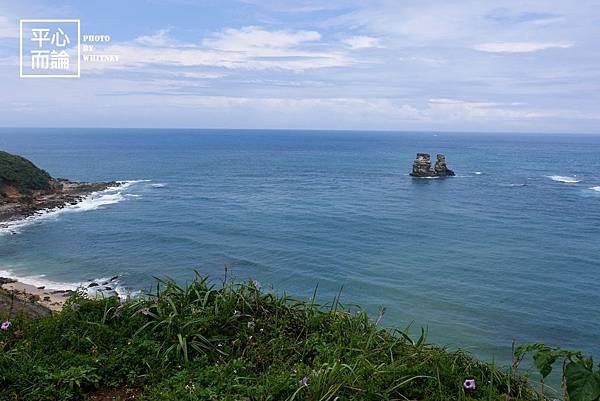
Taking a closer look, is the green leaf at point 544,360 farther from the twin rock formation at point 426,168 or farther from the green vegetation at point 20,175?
the twin rock formation at point 426,168

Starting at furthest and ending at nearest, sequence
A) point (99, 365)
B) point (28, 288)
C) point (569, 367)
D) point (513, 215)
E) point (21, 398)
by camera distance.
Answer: point (513, 215) < point (28, 288) < point (99, 365) < point (21, 398) < point (569, 367)

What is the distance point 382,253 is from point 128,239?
59.3 feet

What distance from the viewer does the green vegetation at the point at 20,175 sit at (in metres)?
46.6

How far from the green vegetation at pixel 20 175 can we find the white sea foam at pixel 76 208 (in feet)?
16.3

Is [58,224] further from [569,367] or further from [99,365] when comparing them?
[569,367]

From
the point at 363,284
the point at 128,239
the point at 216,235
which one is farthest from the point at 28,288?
the point at 363,284

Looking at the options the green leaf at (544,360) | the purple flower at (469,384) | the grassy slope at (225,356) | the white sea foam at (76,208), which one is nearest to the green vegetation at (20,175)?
the white sea foam at (76,208)

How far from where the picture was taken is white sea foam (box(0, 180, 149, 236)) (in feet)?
123

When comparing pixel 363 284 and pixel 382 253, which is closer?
pixel 363 284

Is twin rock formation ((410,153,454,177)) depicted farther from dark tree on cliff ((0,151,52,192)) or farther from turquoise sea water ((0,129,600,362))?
dark tree on cliff ((0,151,52,192))

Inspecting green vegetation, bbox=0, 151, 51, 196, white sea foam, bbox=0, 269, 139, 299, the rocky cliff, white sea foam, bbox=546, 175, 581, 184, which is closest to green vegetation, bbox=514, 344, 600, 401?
white sea foam, bbox=0, 269, 139, 299

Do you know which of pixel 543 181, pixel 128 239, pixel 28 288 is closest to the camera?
pixel 28 288

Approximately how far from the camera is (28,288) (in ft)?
77.6

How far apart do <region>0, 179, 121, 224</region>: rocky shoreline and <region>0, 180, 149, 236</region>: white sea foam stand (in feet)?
2.05
